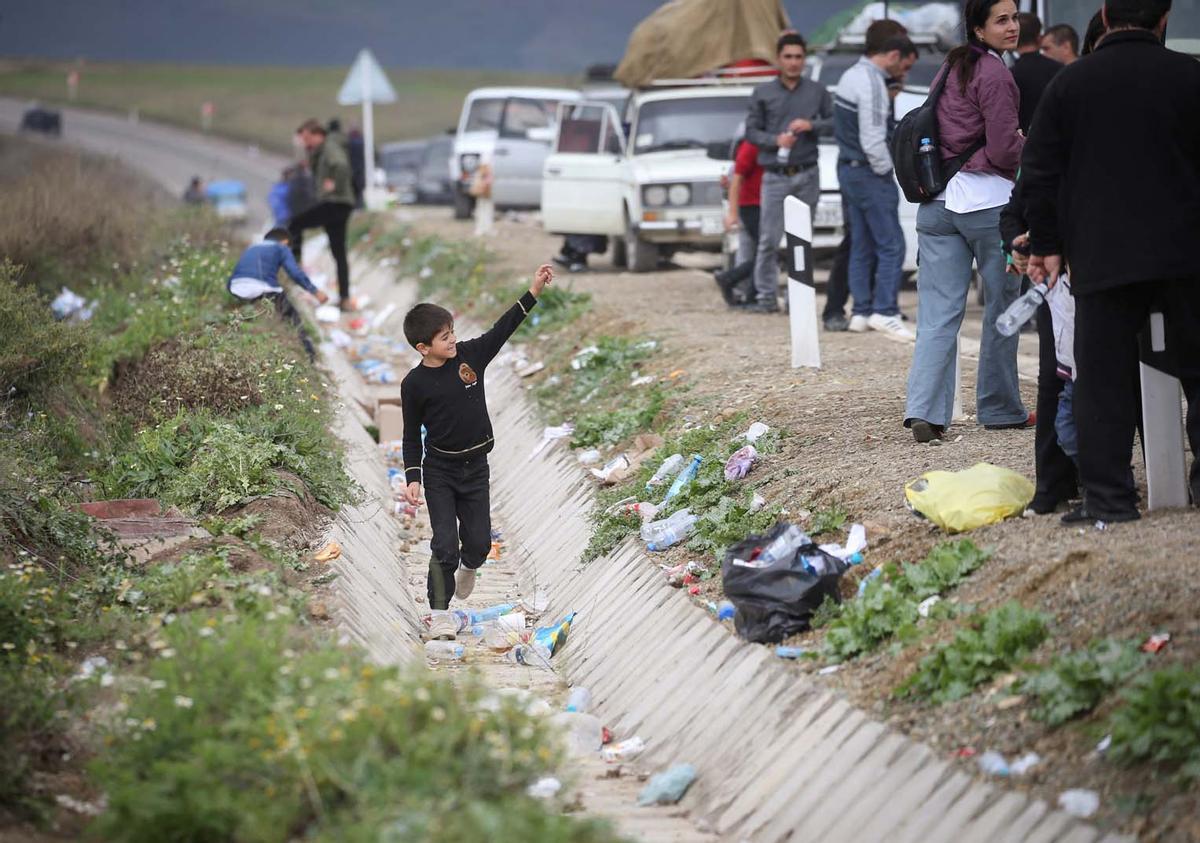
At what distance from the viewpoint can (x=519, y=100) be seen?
2859cm

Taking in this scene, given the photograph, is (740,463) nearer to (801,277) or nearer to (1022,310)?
(1022,310)

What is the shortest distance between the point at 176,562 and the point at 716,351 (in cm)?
539

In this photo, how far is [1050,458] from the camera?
6551 millimetres

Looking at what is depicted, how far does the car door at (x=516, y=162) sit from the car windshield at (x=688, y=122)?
27.6ft

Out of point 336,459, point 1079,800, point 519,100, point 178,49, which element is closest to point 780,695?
point 1079,800

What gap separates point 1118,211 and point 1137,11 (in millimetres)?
729

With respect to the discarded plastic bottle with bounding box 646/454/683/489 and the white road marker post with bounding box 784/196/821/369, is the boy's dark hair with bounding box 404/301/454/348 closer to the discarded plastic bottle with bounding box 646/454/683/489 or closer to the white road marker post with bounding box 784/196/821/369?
the discarded plastic bottle with bounding box 646/454/683/489

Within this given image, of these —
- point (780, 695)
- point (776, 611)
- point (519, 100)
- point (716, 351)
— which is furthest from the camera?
point (519, 100)

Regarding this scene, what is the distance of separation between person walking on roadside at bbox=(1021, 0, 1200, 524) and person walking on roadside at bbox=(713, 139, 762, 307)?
7673 millimetres

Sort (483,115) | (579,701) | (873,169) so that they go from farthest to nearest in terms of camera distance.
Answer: (483,115) < (873,169) < (579,701)

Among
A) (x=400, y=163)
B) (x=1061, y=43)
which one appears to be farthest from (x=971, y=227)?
(x=400, y=163)

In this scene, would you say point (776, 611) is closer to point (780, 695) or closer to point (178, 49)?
point (780, 695)

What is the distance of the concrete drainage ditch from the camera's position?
4.97 metres

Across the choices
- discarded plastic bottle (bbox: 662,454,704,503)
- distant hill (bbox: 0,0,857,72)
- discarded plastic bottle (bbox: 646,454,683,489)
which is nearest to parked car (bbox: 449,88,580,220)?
discarded plastic bottle (bbox: 646,454,683,489)
